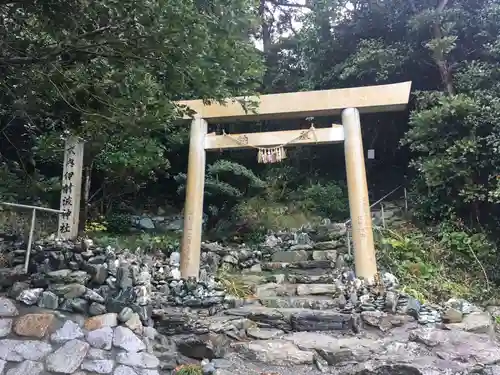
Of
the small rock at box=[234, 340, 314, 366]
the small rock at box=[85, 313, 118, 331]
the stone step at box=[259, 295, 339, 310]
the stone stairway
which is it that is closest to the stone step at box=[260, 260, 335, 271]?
the stone stairway

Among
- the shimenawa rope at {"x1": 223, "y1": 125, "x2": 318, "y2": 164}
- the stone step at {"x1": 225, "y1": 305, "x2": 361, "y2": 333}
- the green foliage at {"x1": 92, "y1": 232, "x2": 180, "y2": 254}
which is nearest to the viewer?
the stone step at {"x1": 225, "y1": 305, "x2": 361, "y2": 333}

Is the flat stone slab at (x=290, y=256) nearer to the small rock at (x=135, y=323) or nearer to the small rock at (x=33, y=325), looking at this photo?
the small rock at (x=135, y=323)

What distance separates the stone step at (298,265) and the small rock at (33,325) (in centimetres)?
404

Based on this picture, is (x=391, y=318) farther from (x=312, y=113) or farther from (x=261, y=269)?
(x=312, y=113)

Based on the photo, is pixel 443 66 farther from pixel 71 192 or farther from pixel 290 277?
pixel 71 192

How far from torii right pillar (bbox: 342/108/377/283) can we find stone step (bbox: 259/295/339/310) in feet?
2.27

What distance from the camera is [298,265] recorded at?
7137 mm

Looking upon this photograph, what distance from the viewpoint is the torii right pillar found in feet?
19.4

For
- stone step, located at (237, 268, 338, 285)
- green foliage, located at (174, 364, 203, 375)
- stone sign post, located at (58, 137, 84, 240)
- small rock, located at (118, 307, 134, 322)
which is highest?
stone sign post, located at (58, 137, 84, 240)

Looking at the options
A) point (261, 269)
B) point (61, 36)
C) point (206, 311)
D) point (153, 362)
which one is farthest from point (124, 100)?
point (261, 269)

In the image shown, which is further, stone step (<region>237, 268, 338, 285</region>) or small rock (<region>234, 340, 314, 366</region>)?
stone step (<region>237, 268, 338, 285</region>)

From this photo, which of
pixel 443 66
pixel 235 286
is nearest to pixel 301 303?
pixel 235 286

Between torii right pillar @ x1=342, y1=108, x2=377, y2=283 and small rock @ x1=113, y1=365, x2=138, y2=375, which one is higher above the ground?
torii right pillar @ x1=342, y1=108, x2=377, y2=283

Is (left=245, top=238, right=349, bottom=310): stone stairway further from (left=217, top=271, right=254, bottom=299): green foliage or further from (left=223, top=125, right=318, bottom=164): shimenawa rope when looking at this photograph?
(left=223, top=125, right=318, bottom=164): shimenawa rope
